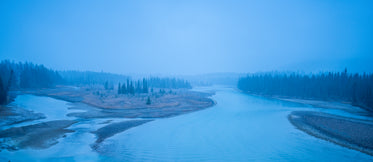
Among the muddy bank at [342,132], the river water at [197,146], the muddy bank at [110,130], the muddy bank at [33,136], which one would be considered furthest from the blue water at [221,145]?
the muddy bank at [33,136]

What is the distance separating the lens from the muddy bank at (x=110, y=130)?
19.6 m

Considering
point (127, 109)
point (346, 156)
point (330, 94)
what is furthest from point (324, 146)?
point (330, 94)

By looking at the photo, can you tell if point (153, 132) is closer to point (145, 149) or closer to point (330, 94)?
point (145, 149)

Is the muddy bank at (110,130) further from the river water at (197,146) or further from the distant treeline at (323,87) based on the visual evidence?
the distant treeline at (323,87)

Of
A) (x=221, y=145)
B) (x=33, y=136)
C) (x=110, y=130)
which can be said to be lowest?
(x=221, y=145)

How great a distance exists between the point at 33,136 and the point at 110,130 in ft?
26.0

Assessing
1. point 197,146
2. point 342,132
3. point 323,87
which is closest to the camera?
point 197,146

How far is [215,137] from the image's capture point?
22297 millimetres

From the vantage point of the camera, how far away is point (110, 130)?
23344 mm

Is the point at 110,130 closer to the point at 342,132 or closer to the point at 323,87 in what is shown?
the point at 342,132

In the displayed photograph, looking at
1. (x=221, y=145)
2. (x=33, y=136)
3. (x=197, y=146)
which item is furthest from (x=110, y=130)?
(x=221, y=145)

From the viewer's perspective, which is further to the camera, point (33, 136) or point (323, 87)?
point (323, 87)

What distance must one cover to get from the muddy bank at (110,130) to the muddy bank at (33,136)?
3992mm

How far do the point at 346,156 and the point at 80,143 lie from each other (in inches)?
1052
